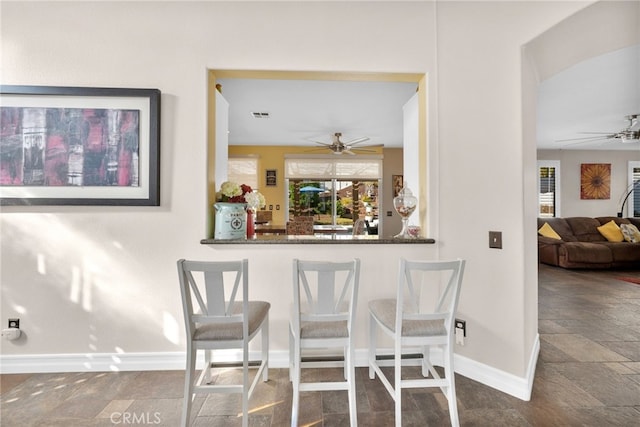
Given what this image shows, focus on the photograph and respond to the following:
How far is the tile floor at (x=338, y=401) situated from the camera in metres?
1.77

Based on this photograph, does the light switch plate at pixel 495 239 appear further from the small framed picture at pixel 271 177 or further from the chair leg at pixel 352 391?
the small framed picture at pixel 271 177

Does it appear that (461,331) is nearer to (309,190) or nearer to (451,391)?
(451,391)

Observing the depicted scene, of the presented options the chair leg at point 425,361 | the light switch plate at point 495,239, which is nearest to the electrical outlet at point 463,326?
the chair leg at point 425,361

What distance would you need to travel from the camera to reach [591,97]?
13.6 feet

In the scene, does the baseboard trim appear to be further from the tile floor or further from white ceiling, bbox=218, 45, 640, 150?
white ceiling, bbox=218, 45, 640, 150

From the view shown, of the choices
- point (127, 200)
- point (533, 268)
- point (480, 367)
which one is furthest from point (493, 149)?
point (127, 200)

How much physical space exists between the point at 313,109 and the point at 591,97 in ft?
12.6

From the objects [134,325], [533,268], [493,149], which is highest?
[493,149]

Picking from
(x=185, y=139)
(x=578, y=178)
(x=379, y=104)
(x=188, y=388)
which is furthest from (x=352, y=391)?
(x=578, y=178)

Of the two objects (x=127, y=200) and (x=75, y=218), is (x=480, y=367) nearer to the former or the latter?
(x=127, y=200)

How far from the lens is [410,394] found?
2.03 metres

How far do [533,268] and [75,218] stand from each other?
11.5ft

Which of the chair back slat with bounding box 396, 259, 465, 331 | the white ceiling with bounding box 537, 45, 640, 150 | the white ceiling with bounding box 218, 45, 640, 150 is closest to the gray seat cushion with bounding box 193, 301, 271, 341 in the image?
the chair back slat with bounding box 396, 259, 465, 331

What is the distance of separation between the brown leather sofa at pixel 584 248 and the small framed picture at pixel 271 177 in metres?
5.75
